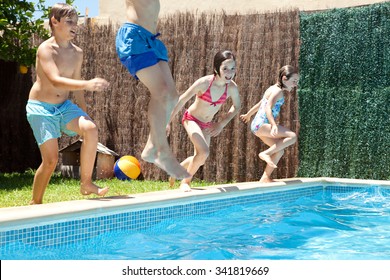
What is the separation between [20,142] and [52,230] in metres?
6.93

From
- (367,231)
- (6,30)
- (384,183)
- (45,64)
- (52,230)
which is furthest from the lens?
(6,30)

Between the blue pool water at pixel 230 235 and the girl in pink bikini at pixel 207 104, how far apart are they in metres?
0.69

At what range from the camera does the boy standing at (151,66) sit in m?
4.76

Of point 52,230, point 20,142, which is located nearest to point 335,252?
point 52,230

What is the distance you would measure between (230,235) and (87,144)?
1386mm

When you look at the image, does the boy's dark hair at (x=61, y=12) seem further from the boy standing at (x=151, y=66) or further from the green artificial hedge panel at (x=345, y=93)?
the green artificial hedge panel at (x=345, y=93)

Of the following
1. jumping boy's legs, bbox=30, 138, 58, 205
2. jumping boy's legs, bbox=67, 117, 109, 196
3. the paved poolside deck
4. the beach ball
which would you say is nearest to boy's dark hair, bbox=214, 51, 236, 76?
the paved poolside deck

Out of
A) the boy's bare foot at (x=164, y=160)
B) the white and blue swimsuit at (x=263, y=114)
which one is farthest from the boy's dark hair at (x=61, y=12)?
the white and blue swimsuit at (x=263, y=114)

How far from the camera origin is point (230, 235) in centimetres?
479

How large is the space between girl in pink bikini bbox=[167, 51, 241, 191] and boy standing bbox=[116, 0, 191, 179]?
1569 mm

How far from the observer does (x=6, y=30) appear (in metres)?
8.73

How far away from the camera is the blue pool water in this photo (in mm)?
3971

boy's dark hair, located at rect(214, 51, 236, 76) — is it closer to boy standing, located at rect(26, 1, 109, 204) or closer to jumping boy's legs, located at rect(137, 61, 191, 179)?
jumping boy's legs, located at rect(137, 61, 191, 179)
